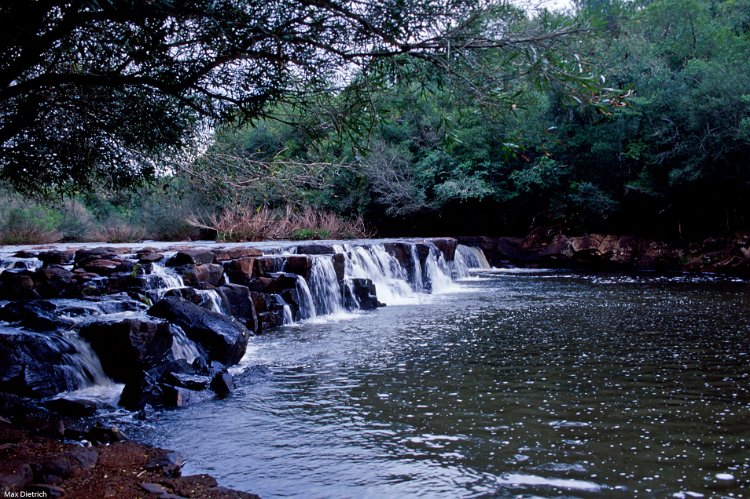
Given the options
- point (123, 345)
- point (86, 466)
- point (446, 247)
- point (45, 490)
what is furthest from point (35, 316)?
point (446, 247)

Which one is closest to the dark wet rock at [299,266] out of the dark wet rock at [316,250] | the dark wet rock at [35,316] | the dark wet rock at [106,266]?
the dark wet rock at [316,250]

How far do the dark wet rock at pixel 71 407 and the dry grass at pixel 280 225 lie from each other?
1386 centimetres

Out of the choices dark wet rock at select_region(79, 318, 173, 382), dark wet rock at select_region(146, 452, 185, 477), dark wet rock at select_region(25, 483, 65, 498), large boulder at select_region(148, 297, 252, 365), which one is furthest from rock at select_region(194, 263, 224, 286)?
dark wet rock at select_region(25, 483, 65, 498)

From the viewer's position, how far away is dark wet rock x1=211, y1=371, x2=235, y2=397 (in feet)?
20.1

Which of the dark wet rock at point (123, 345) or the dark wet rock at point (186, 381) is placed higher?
the dark wet rock at point (123, 345)

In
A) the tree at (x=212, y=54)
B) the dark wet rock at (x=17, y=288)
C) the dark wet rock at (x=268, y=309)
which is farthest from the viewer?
the dark wet rock at (x=268, y=309)

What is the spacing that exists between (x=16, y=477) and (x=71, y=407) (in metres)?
1.98

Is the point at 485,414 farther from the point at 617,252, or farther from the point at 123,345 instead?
the point at 617,252

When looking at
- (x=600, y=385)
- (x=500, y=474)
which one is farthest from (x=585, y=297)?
(x=500, y=474)

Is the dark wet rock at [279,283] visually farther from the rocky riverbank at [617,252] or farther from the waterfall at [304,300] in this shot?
the rocky riverbank at [617,252]

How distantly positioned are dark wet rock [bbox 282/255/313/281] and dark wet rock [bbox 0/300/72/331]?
17.1 feet

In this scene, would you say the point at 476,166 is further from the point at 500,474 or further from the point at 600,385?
the point at 500,474

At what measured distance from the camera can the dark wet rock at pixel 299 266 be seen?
40.6 ft

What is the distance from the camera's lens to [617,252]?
73.3ft
